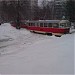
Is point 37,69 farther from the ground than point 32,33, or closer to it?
farther from the ground

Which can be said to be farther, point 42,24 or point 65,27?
point 42,24

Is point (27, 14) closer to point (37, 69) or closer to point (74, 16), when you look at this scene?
point (74, 16)

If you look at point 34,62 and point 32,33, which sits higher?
point 34,62

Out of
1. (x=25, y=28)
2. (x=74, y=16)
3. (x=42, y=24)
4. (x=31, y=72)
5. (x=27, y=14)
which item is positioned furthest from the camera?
(x=27, y=14)

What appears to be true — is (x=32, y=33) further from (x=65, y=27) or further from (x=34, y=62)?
(x=34, y=62)

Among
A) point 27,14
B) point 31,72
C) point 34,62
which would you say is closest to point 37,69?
point 31,72

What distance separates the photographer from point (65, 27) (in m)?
36.9

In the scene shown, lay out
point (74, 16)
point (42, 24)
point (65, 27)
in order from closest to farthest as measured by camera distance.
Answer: point (65, 27) < point (42, 24) < point (74, 16)

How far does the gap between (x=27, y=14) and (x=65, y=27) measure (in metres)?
34.3

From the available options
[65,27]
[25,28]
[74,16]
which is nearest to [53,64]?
[65,27]

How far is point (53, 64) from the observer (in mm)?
11070

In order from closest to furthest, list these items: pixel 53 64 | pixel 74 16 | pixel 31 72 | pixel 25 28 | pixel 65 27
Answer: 1. pixel 31 72
2. pixel 53 64
3. pixel 65 27
4. pixel 25 28
5. pixel 74 16

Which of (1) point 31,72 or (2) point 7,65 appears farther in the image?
(2) point 7,65

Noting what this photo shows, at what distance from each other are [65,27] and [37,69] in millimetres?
26964
